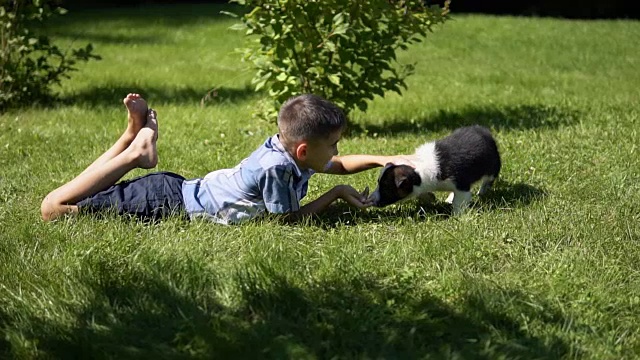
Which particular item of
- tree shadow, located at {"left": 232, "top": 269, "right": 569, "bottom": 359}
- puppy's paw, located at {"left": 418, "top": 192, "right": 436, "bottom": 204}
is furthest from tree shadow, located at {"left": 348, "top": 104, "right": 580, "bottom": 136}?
tree shadow, located at {"left": 232, "top": 269, "right": 569, "bottom": 359}

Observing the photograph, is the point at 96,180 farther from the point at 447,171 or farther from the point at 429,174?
the point at 447,171

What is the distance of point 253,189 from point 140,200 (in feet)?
2.10

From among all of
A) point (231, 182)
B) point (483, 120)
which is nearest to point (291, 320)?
point (231, 182)

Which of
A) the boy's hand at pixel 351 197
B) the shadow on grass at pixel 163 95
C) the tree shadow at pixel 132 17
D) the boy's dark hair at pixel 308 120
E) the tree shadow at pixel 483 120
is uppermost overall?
the boy's dark hair at pixel 308 120

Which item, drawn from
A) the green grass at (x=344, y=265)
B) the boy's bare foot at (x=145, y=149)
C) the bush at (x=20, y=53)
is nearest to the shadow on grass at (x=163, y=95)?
the bush at (x=20, y=53)

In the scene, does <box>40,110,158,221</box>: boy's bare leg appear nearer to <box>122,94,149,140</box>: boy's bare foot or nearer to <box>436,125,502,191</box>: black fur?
<box>122,94,149,140</box>: boy's bare foot

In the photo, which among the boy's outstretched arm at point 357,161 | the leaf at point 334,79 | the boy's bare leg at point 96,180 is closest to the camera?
the boy's bare leg at point 96,180

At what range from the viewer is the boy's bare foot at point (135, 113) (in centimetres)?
460

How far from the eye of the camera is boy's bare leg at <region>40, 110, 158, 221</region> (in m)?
4.38

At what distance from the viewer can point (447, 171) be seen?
479 centimetres

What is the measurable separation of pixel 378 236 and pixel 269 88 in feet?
9.94

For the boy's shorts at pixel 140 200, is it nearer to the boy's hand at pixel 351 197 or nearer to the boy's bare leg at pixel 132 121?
the boy's bare leg at pixel 132 121

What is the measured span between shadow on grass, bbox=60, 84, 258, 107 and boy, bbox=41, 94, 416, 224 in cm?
370

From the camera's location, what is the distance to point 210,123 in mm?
7383
